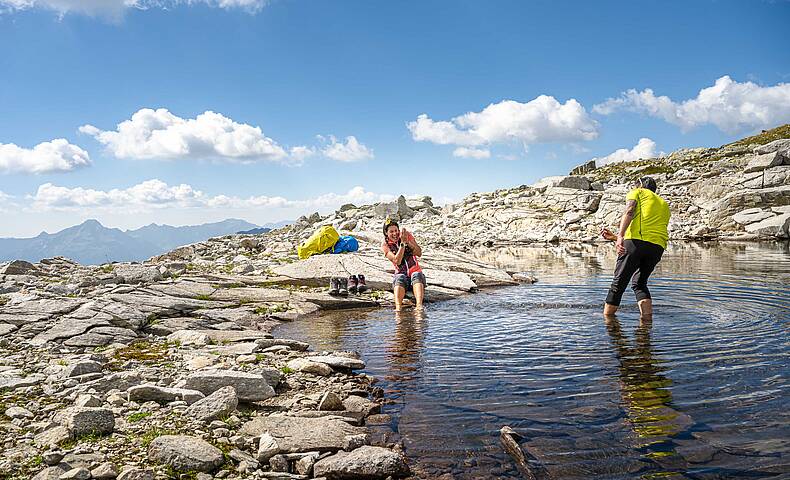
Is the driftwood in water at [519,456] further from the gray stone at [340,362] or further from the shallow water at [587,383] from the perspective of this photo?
the gray stone at [340,362]

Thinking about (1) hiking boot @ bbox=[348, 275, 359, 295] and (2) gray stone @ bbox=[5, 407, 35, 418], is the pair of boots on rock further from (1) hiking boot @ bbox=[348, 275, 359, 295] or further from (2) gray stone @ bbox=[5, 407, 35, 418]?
(2) gray stone @ bbox=[5, 407, 35, 418]

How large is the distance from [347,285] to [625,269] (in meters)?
9.17

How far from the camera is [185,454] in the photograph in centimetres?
491

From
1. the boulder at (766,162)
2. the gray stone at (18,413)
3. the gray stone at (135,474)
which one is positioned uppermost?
the boulder at (766,162)

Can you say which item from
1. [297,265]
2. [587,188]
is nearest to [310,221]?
[587,188]

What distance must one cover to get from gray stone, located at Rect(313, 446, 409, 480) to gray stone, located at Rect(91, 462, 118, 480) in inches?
73.5

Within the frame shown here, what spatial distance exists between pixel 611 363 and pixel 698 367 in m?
1.29

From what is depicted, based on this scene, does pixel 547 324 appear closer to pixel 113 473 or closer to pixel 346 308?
pixel 346 308

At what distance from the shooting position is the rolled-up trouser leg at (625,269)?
1227cm

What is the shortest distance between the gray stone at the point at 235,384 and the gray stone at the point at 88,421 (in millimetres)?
1334

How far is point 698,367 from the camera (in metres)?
7.99

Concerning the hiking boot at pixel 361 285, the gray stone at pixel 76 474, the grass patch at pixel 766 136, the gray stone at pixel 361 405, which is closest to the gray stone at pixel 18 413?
the gray stone at pixel 76 474

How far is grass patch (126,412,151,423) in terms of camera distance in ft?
19.1

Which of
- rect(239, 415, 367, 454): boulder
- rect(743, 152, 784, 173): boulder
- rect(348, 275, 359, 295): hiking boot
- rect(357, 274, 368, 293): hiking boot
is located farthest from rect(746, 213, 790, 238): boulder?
rect(239, 415, 367, 454): boulder
